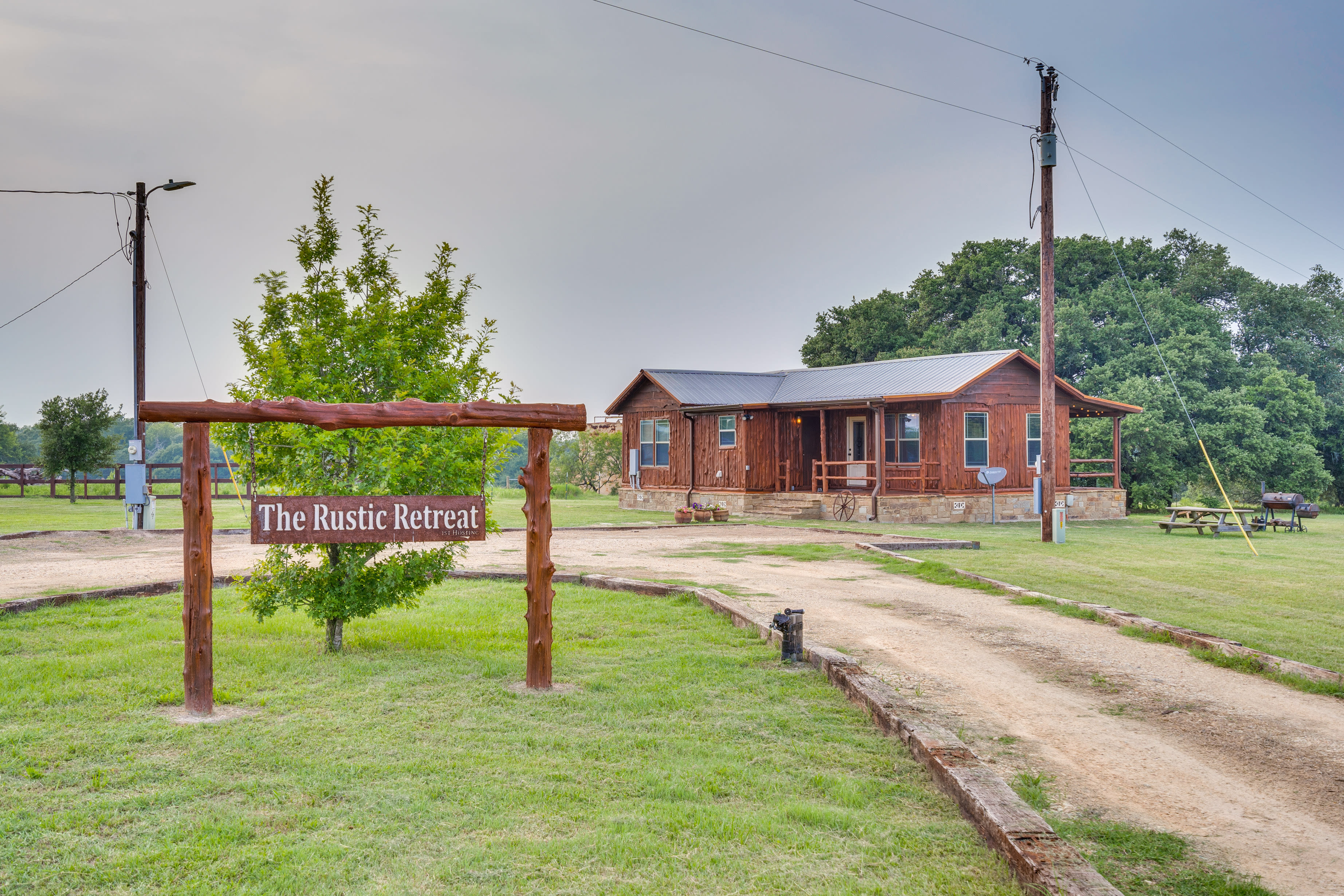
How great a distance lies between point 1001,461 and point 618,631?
19644 millimetres

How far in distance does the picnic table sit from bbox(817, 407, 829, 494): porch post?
8.08m

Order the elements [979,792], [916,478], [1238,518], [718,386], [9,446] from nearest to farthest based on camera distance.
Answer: [979,792], [1238,518], [916,478], [718,386], [9,446]

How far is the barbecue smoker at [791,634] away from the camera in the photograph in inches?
291

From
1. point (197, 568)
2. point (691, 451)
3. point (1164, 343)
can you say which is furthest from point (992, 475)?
point (197, 568)

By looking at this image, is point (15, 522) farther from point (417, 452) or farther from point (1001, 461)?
point (1001, 461)

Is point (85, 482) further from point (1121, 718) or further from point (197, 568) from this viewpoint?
point (1121, 718)

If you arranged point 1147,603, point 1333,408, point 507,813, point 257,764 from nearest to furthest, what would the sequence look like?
1. point 507,813
2. point 257,764
3. point 1147,603
4. point 1333,408

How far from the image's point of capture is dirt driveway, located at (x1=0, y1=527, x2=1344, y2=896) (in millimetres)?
4355

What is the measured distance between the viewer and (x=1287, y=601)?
1085 cm

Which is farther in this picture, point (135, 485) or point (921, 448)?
point (921, 448)

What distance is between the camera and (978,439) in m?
25.8

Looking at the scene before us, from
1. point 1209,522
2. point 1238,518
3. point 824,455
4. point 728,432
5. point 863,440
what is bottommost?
point 1209,522

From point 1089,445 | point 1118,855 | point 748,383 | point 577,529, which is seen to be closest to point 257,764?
point 1118,855

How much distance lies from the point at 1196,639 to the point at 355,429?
6989 mm
